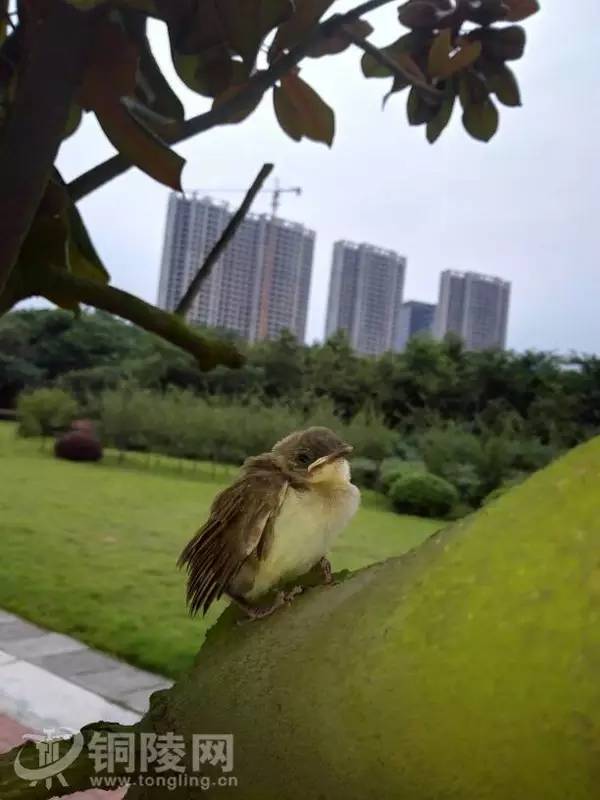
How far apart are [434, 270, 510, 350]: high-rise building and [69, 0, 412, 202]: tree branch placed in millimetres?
1661

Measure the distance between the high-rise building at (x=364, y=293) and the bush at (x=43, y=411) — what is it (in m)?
1.00

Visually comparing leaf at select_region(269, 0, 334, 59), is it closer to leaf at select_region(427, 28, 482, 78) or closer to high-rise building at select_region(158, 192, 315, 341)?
leaf at select_region(427, 28, 482, 78)

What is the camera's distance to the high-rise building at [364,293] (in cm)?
199

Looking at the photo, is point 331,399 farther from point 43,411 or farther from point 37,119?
point 37,119

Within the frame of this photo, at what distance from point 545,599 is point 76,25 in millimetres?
277

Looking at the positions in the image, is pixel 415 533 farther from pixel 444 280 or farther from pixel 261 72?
pixel 261 72

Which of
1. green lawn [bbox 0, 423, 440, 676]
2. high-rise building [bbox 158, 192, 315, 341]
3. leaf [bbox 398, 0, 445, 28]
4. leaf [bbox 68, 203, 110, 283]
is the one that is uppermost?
high-rise building [bbox 158, 192, 315, 341]

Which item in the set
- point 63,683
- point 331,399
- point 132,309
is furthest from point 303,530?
point 331,399

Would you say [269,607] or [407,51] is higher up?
[407,51]

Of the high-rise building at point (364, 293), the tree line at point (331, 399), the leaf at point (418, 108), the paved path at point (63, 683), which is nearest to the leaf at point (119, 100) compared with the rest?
the leaf at point (418, 108)

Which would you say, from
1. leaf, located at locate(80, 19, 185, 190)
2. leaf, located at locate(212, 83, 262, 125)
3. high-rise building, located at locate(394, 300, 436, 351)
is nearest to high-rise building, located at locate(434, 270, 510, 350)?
high-rise building, located at locate(394, 300, 436, 351)

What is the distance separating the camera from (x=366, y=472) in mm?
1812

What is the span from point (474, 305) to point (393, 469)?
1.72 ft

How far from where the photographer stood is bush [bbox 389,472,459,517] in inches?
66.1
